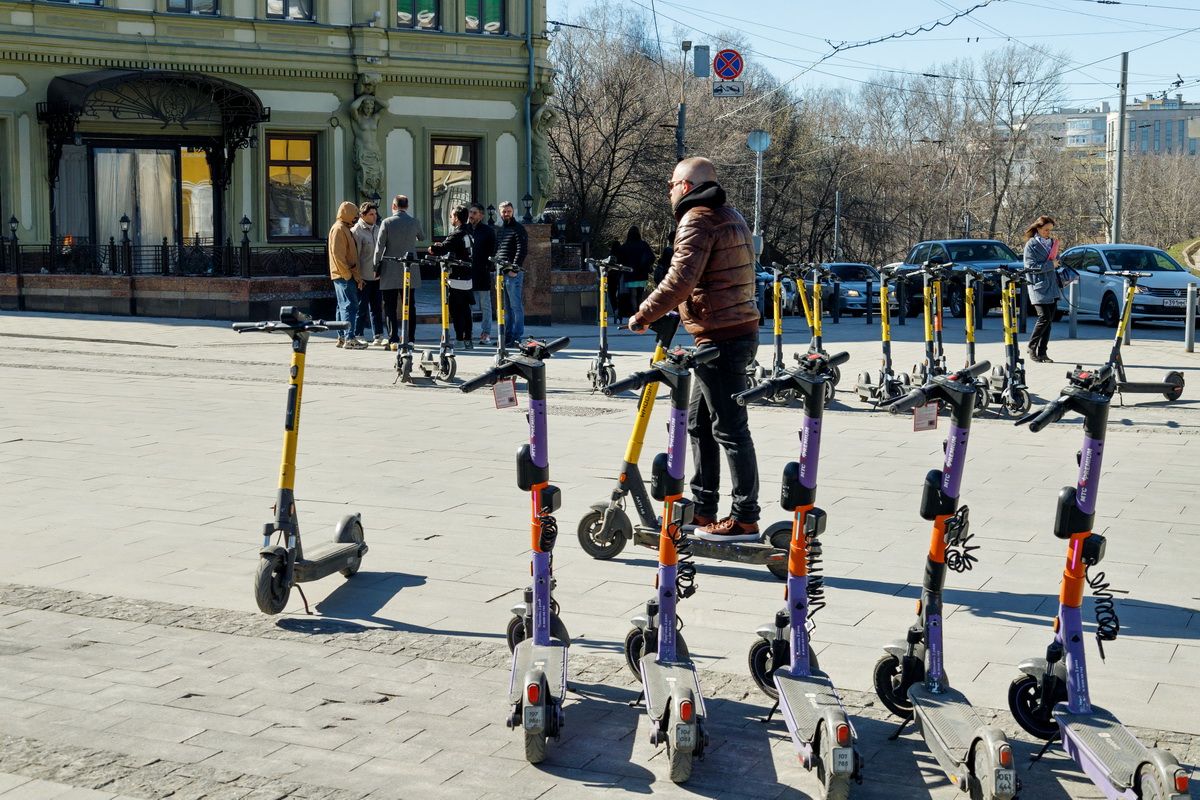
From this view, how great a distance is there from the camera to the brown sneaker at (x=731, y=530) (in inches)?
288

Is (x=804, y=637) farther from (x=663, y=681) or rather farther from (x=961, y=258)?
(x=961, y=258)

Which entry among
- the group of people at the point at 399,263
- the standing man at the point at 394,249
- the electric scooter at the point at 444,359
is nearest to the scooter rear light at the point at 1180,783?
the electric scooter at the point at 444,359

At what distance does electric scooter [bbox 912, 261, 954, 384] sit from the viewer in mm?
13430

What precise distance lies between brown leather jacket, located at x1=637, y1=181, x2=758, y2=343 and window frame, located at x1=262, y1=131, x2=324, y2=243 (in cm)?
2431

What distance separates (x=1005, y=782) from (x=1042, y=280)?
45.6 feet

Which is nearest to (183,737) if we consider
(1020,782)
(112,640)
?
(112,640)

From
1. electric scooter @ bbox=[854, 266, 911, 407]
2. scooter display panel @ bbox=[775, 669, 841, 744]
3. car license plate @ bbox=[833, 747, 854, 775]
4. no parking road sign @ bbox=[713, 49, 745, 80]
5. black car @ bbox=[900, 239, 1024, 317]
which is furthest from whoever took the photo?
black car @ bbox=[900, 239, 1024, 317]

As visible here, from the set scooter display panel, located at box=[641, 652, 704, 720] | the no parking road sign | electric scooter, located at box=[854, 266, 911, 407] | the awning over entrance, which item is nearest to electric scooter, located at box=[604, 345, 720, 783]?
scooter display panel, located at box=[641, 652, 704, 720]

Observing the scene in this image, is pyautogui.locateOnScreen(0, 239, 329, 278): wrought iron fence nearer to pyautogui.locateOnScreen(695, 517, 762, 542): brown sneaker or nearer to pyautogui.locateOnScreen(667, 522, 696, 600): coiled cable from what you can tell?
pyautogui.locateOnScreen(695, 517, 762, 542): brown sneaker

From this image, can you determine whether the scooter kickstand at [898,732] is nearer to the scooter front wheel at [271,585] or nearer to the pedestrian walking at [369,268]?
the scooter front wheel at [271,585]

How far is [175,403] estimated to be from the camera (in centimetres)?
1349

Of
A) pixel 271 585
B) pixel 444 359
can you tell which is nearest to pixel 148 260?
pixel 444 359

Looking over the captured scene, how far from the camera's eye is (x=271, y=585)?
6.39m

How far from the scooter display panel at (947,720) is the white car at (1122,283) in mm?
19825
